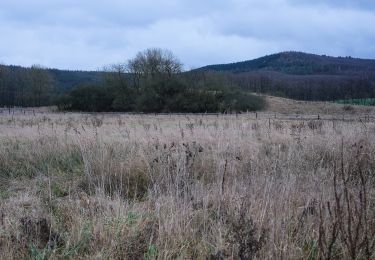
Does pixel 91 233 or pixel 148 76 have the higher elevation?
pixel 148 76

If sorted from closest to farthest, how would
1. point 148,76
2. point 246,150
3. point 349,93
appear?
point 246,150 < point 148,76 < point 349,93

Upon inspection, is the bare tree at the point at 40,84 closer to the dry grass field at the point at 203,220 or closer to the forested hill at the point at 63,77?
the forested hill at the point at 63,77

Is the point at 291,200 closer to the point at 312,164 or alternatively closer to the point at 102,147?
the point at 312,164

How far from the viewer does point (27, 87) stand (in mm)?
84500

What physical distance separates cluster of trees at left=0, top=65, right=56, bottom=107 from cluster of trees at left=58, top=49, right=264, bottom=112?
14527mm

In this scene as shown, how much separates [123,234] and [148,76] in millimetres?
59349

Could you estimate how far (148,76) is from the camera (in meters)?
62.1

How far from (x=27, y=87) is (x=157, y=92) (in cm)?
4084

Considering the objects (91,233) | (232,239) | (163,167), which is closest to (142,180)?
(163,167)

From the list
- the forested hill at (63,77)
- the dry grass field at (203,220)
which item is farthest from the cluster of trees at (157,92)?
the dry grass field at (203,220)

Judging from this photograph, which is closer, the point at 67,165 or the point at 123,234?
the point at 123,234

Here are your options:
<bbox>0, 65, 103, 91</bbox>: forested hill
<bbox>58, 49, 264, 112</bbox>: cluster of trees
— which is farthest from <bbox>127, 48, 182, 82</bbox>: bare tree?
<bbox>0, 65, 103, 91</bbox>: forested hill

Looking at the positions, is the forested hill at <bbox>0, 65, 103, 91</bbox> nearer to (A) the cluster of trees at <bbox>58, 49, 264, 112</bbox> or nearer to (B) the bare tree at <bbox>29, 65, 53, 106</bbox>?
(B) the bare tree at <bbox>29, 65, 53, 106</bbox>

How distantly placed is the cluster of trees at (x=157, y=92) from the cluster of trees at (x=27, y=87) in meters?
14.5
